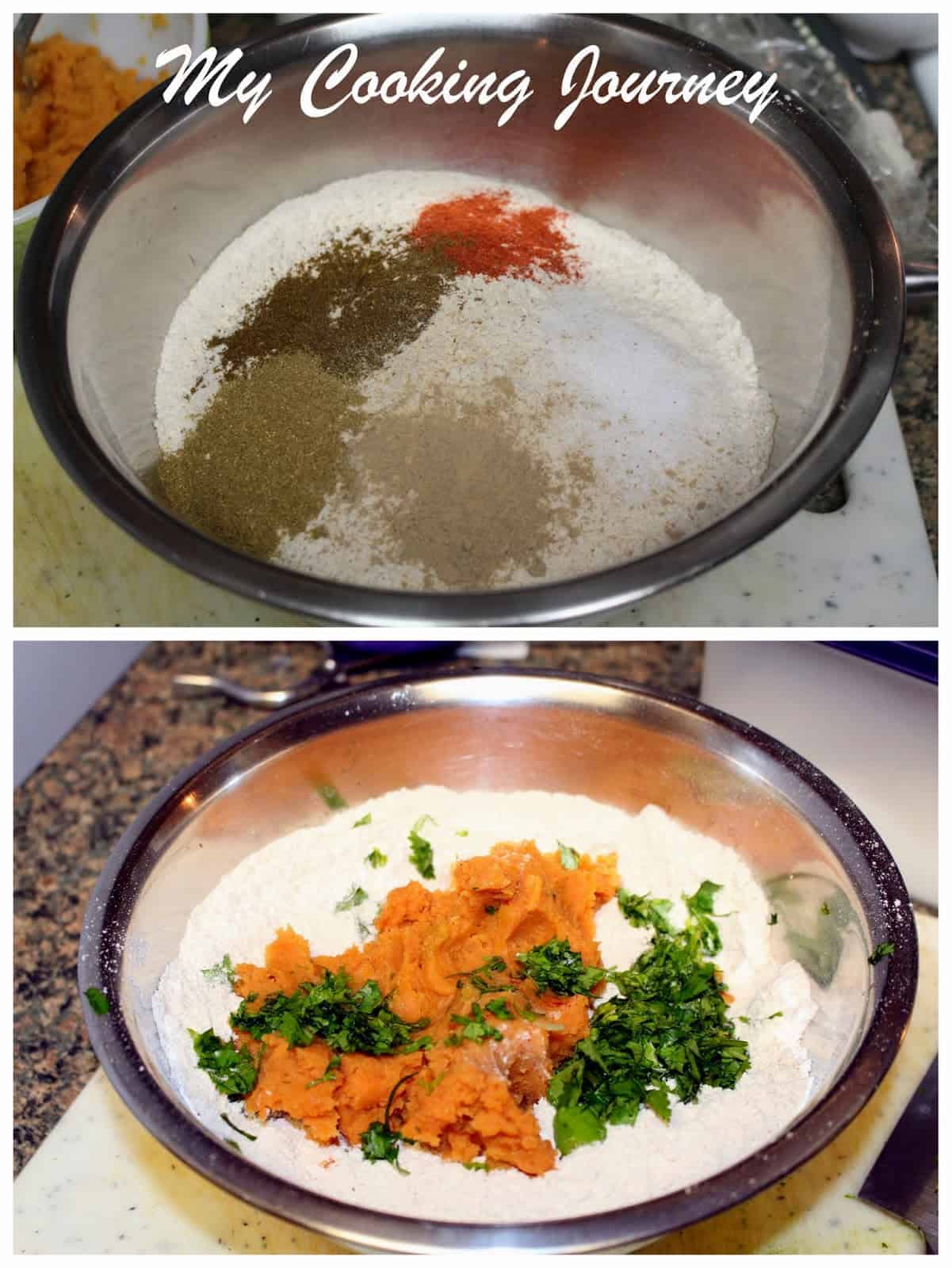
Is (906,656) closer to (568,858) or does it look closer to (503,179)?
(568,858)

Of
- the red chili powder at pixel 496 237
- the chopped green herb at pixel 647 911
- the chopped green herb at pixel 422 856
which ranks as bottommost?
the chopped green herb at pixel 647 911

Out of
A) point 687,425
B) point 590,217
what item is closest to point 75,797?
point 687,425

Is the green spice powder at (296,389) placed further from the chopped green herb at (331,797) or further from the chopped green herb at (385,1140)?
the chopped green herb at (385,1140)

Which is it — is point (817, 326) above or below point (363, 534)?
above

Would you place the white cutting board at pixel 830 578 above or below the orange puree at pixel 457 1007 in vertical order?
above

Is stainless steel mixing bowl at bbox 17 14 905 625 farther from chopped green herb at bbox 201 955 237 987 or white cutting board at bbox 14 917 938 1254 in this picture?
white cutting board at bbox 14 917 938 1254

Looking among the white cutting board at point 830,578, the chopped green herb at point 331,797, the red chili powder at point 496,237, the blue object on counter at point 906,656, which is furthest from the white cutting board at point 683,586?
the red chili powder at point 496,237
